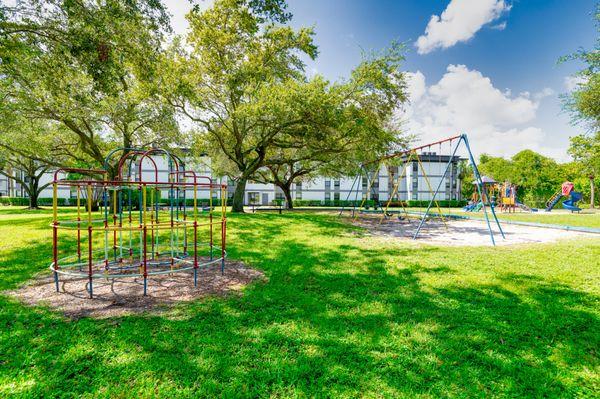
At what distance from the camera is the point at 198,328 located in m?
3.54

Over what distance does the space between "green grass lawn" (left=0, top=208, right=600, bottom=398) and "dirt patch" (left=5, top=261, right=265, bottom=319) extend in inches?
10.9

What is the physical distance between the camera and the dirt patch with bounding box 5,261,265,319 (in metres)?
4.19

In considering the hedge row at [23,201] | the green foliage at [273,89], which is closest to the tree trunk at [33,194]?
the hedge row at [23,201]

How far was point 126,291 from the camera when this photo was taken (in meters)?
4.89

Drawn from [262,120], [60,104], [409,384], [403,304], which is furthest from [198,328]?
[60,104]

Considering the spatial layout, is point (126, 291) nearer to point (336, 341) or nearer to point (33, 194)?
point (336, 341)

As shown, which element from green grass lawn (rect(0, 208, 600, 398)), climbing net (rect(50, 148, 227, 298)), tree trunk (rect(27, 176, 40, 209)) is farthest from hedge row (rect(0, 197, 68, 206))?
green grass lawn (rect(0, 208, 600, 398))

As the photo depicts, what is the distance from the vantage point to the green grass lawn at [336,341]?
2586mm

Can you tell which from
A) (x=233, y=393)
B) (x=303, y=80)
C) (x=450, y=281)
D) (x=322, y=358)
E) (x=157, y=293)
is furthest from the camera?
(x=303, y=80)

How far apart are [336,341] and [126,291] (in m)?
3.75

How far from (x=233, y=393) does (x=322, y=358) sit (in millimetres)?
951

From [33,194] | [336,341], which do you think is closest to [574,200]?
[336,341]

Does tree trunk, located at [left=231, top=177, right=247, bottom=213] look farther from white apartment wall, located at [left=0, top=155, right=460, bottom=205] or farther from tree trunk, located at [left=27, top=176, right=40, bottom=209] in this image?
white apartment wall, located at [left=0, top=155, right=460, bottom=205]

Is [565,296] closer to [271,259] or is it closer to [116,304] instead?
[271,259]
